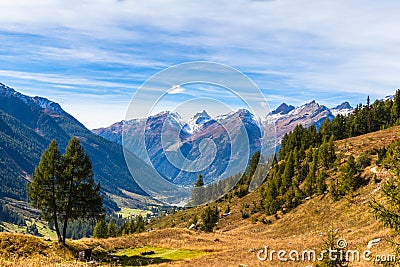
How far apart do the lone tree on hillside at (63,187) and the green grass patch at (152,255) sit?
6.82m

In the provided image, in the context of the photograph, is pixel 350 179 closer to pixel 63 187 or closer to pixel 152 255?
A: pixel 152 255

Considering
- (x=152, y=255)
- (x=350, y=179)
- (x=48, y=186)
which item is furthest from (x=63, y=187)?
(x=350, y=179)

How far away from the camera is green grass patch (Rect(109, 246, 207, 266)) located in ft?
126

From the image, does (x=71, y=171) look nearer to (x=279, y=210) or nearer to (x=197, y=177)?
(x=197, y=177)

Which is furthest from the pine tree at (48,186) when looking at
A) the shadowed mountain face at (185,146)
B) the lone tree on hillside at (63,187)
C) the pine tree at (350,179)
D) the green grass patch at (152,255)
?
the pine tree at (350,179)

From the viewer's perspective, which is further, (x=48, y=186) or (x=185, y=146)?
(x=48, y=186)

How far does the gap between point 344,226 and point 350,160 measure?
75.4ft

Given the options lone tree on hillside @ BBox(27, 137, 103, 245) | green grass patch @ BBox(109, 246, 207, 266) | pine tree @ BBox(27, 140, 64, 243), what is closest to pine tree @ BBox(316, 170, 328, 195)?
green grass patch @ BBox(109, 246, 207, 266)

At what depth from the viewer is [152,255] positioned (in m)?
42.4

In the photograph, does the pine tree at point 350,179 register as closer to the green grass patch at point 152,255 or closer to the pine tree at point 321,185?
the pine tree at point 321,185

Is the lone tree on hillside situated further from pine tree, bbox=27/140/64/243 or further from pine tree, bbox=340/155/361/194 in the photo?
pine tree, bbox=340/155/361/194

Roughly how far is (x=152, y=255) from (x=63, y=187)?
13300 millimetres

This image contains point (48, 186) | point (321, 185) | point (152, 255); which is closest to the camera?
point (48, 186)

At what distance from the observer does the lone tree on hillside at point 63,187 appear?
41781 millimetres
